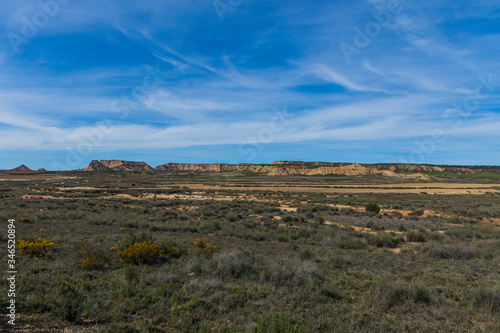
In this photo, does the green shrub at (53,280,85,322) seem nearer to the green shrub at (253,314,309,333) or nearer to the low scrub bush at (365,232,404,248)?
the green shrub at (253,314,309,333)

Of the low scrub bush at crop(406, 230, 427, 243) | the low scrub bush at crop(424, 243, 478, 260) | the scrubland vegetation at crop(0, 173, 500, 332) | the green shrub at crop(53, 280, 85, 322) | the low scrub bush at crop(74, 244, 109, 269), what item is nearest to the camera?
the green shrub at crop(53, 280, 85, 322)

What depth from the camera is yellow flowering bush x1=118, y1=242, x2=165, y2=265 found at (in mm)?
7875

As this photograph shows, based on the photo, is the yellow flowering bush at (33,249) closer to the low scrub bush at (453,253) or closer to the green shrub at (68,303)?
the green shrub at (68,303)

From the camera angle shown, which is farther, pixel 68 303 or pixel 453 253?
pixel 453 253

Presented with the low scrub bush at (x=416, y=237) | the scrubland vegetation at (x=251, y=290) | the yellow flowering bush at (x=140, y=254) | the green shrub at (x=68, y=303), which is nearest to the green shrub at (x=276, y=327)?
the scrubland vegetation at (x=251, y=290)

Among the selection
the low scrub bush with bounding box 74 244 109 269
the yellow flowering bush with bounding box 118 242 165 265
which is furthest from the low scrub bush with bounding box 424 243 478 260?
the low scrub bush with bounding box 74 244 109 269

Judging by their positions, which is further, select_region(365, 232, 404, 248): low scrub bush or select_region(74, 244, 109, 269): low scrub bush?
select_region(365, 232, 404, 248): low scrub bush

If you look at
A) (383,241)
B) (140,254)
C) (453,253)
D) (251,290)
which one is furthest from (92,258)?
(453,253)

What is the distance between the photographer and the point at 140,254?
26.1 ft

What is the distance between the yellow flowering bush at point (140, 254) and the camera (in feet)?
25.8

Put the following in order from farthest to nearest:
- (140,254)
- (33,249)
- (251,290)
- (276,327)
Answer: (33,249)
(140,254)
(251,290)
(276,327)

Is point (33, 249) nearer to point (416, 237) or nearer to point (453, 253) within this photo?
point (453, 253)

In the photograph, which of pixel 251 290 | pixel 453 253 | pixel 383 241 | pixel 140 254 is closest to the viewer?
pixel 251 290

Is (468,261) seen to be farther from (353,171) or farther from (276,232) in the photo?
(353,171)
